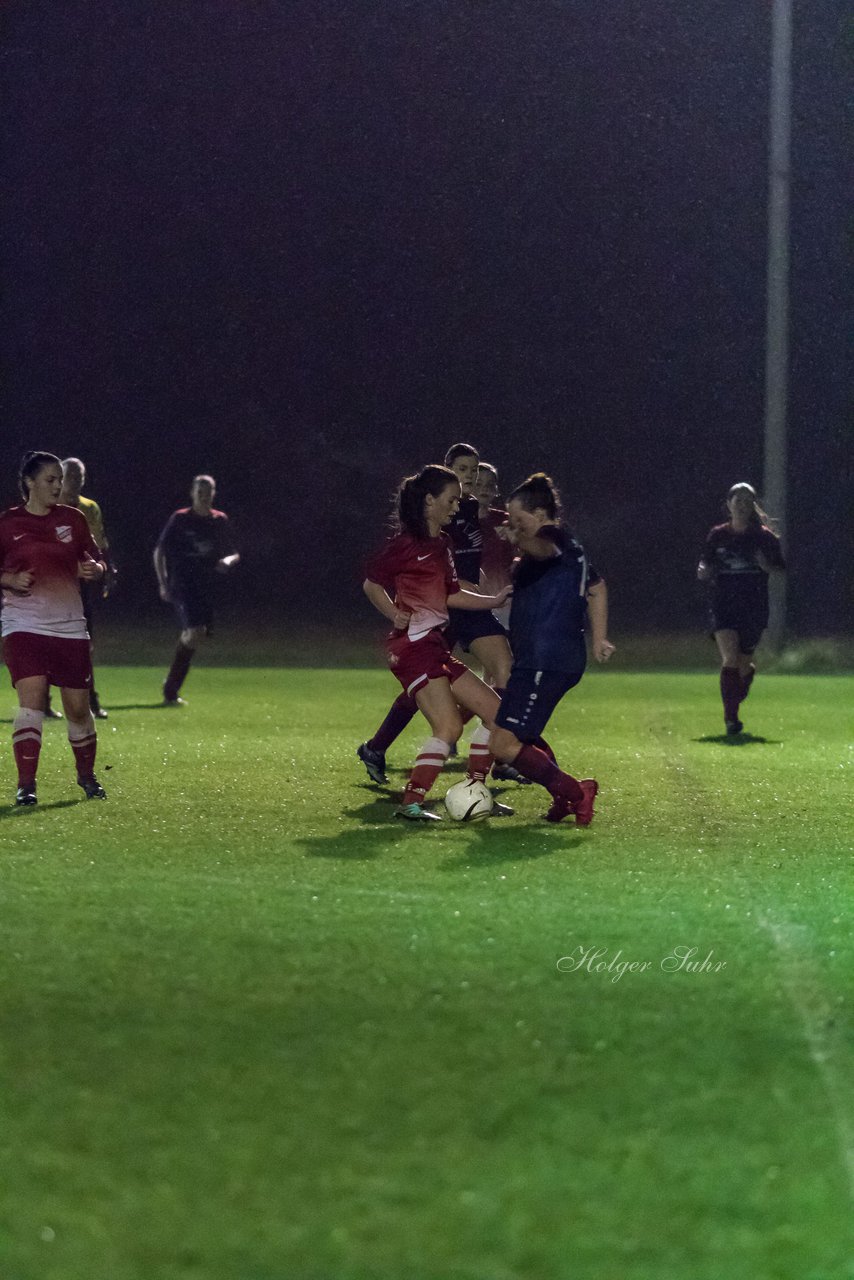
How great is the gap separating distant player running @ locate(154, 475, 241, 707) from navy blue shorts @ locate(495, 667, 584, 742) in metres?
8.86

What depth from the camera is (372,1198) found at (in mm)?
3691

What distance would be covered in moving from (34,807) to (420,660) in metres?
2.23

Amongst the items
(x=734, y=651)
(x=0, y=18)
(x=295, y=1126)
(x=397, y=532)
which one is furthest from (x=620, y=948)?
(x=0, y=18)

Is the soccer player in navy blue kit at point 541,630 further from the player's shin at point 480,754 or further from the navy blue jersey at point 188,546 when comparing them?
the navy blue jersey at point 188,546

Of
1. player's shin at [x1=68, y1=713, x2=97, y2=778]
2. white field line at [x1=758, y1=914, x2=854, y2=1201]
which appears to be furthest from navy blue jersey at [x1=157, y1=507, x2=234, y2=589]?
white field line at [x1=758, y1=914, x2=854, y2=1201]

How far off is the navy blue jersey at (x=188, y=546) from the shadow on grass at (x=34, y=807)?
7837mm

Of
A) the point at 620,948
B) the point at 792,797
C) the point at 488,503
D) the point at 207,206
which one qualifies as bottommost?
the point at 792,797

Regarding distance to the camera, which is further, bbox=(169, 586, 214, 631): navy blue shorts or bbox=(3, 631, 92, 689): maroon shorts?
bbox=(169, 586, 214, 631): navy blue shorts

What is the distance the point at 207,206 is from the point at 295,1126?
105 feet

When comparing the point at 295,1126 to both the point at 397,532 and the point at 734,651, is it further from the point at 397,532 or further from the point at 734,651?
the point at 734,651

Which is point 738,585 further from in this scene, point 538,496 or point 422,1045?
point 422,1045

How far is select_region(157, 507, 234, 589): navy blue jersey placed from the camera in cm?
1795

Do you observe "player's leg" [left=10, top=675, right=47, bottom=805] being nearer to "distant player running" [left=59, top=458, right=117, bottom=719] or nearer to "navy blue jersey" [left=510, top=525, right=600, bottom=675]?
"navy blue jersey" [left=510, top=525, right=600, bottom=675]

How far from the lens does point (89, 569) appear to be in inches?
392
